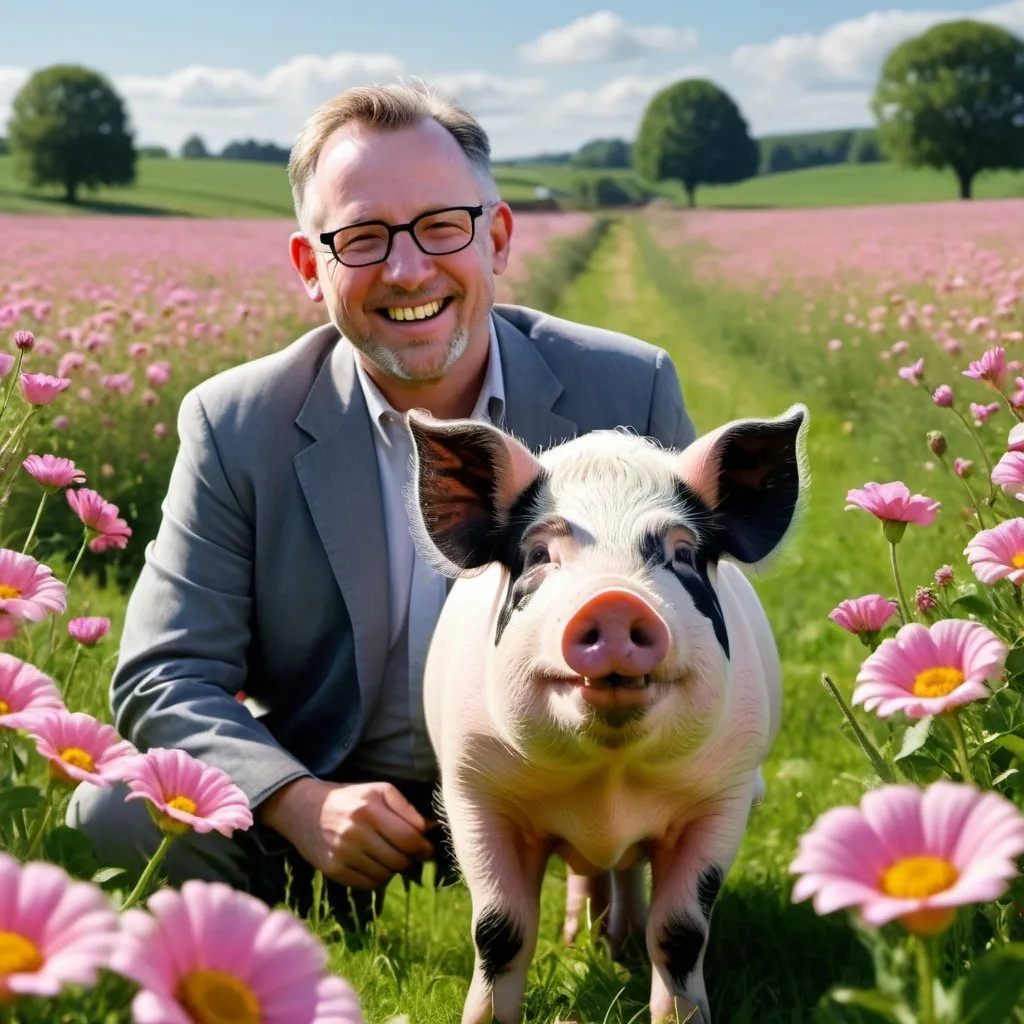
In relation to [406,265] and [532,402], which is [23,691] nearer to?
[406,265]

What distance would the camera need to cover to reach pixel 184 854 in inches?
126

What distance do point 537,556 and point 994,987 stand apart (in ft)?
3.75

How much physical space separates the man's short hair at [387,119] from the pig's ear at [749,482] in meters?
1.29

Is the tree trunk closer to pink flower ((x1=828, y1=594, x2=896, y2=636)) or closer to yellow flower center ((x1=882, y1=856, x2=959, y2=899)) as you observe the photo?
pink flower ((x1=828, y1=594, x2=896, y2=636))

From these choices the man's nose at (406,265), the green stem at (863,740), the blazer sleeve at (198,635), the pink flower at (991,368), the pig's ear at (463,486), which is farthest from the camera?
the man's nose at (406,265)

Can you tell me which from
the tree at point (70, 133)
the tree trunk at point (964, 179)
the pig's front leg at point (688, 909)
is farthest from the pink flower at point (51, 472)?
the tree trunk at point (964, 179)

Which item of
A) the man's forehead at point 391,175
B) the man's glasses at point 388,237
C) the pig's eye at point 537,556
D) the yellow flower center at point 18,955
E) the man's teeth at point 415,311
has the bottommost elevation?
the pig's eye at point 537,556

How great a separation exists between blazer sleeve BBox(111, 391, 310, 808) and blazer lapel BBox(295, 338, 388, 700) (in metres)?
0.21

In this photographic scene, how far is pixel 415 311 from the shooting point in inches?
128

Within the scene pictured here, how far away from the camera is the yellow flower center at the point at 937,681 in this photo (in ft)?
5.30

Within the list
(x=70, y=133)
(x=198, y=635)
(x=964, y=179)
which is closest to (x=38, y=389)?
(x=198, y=635)

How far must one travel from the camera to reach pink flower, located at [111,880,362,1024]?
1.12 meters

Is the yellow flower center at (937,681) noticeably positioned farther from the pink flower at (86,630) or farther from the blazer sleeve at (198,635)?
the blazer sleeve at (198,635)

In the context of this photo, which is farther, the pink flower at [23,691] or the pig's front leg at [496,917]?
the pig's front leg at [496,917]
